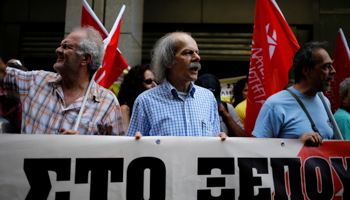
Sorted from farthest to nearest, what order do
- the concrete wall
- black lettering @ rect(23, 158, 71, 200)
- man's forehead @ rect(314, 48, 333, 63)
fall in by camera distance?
the concrete wall → man's forehead @ rect(314, 48, 333, 63) → black lettering @ rect(23, 158, 71, 200)

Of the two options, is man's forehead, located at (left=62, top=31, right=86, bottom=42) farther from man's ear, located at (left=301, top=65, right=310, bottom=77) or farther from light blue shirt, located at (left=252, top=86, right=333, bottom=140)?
man's ear, located at (left=301, top=65, right=310, bottom=77)

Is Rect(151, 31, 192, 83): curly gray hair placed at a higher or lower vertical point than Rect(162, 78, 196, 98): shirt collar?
higher

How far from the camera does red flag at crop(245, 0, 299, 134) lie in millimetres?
3721

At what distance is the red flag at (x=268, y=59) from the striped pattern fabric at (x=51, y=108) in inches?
65.6

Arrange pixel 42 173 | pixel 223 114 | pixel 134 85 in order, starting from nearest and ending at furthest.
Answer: pixel 42 173 → pixel 223 114 → pixel 134 85

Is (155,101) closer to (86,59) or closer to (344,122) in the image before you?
(86,59)

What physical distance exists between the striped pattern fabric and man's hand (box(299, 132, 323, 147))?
1.31 metres

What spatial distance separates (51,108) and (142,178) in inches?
30.3

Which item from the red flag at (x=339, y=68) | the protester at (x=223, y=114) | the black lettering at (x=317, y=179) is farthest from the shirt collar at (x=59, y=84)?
the red flag at (x=339, y=68)

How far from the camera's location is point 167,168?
7.57ft

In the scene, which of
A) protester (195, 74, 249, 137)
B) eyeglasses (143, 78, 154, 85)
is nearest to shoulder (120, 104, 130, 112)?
eyeglasses (143, 78, 154, 85)

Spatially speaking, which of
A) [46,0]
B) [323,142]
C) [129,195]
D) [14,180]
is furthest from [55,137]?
[46,0]

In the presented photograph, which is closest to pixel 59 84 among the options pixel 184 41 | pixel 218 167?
pixel 184 41

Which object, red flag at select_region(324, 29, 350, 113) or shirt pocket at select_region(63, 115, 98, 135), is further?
red flag at select_region(324, 29, 350, 113)
